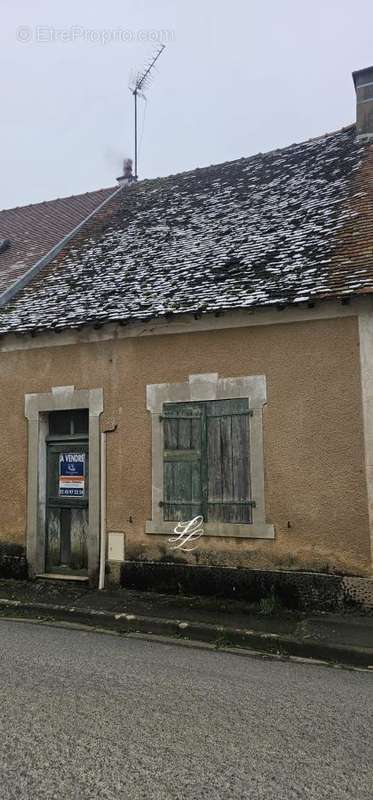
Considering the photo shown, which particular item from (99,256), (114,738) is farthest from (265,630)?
(99,256)

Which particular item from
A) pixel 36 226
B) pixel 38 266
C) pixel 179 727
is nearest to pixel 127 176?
pixel 36 226

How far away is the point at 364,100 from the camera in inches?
412

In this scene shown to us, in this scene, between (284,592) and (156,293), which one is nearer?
(284,592)

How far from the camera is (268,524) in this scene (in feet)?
22.7

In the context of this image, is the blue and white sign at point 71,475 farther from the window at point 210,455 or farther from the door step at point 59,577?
the window at point 210,455

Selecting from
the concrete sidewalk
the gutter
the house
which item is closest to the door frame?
the house

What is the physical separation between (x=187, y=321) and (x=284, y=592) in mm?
3549

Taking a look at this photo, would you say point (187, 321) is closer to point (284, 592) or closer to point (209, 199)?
point (284, 592)

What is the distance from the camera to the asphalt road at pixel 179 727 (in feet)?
9.34

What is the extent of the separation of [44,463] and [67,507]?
2.45 feet

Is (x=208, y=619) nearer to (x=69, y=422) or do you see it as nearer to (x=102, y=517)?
(x=102, y=517)

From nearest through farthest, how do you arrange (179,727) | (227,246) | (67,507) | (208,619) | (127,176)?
(179,727) → (208,619) → (67,507) → (227,246) → (127,176)

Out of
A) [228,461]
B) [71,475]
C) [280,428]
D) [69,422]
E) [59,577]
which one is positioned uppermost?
[69,422]

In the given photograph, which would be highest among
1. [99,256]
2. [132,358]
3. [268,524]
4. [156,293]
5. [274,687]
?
[99,256]
